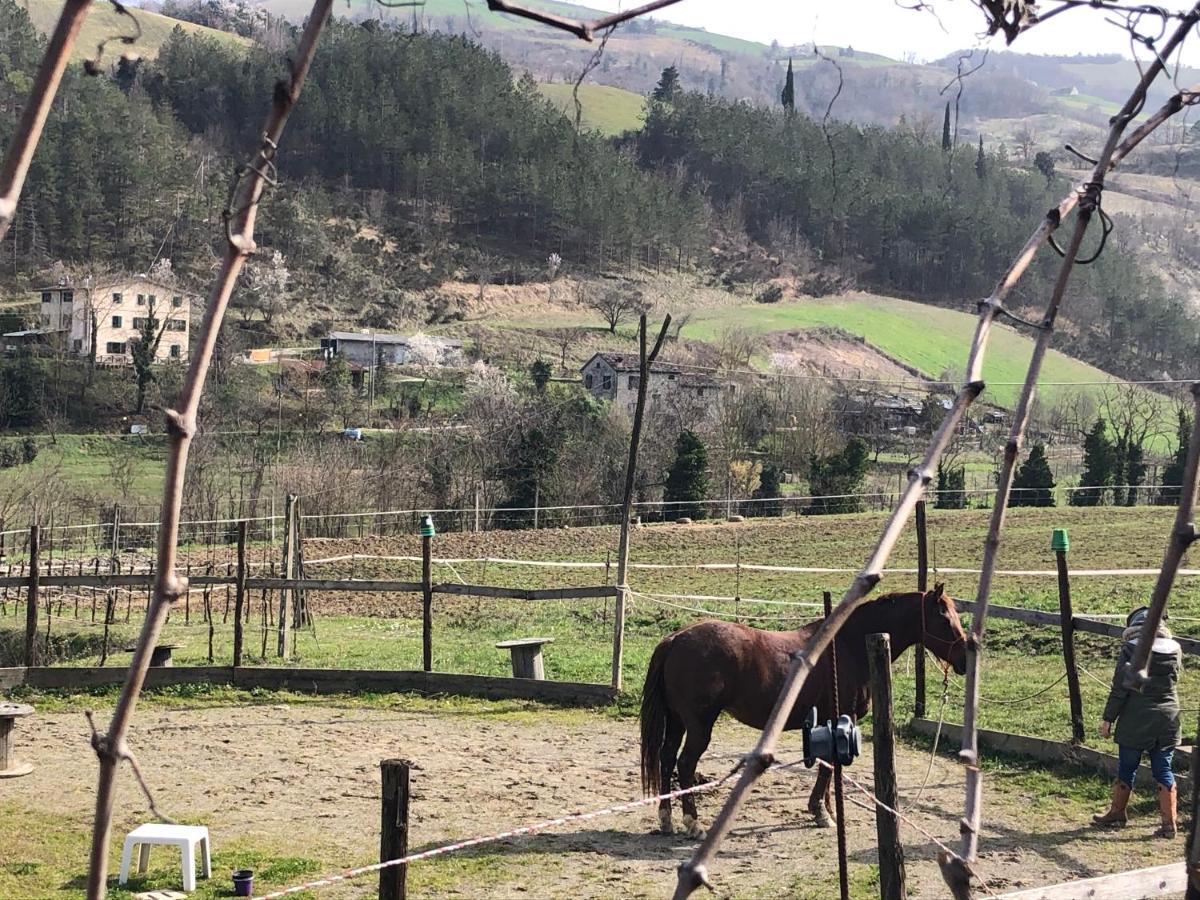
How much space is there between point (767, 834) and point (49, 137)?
76.2 metres

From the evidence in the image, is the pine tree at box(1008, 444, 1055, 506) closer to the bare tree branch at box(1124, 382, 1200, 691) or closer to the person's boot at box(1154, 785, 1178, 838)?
the person's boot at box(1154, 785, 1178, 838)

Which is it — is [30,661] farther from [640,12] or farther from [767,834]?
[640,12]

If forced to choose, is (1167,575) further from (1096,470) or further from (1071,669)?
(1096,470)

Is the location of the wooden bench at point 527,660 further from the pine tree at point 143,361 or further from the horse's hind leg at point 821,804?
the pine tree at point 143,361

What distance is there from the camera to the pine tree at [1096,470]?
42875mm

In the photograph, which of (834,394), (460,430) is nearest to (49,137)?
(460,430)

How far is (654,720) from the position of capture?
8.48 meters

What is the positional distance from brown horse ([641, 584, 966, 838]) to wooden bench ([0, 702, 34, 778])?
4759 millimetres

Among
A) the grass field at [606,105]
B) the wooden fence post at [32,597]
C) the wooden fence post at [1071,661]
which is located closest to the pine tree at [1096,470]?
the wooden fence post at [1071,661]

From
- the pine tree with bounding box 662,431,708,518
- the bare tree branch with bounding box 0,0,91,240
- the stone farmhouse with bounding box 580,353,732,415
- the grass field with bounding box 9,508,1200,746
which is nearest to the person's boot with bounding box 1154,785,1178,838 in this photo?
the grass field with bounding box 9,508,1200,746

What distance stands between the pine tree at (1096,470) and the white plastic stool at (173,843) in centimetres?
3911

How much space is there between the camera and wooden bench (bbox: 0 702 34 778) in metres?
9.77

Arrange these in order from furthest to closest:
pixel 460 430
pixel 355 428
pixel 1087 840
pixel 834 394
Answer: pixel 834 394 → pixel 355 428 → pixel 460 430 → pixel 1087 840

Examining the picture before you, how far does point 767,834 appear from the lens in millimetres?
8547
